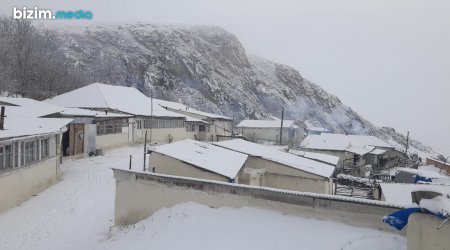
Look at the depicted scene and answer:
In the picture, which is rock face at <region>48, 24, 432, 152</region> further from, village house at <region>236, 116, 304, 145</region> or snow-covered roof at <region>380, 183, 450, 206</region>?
snow-covered roof at <region>380, 183, 450, 206</region>

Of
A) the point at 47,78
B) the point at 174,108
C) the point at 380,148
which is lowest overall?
the point at 380,148

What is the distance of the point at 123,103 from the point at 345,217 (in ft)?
108

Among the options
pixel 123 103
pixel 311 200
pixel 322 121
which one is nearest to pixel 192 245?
pixel 311 200

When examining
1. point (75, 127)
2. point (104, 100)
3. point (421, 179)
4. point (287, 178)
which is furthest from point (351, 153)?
point (75, 127)

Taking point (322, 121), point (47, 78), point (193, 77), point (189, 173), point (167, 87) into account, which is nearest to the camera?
point (189, 173)

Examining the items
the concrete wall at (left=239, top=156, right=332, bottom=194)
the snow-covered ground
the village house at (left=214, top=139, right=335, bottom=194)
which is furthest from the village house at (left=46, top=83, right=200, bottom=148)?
the concrete wall at (left=239, top=156, right=332, bottom=194)

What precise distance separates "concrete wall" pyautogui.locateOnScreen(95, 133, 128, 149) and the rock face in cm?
4849

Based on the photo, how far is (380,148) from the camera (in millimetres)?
53562

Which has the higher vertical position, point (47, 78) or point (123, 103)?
point (47, 78)

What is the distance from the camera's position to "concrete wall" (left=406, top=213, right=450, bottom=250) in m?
5.66

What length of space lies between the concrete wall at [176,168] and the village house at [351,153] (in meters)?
28.8

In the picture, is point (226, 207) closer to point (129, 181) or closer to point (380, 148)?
point (129, 181)

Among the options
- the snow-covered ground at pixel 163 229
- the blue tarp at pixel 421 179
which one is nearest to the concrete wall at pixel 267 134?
the blue tarp at pixel 421 179

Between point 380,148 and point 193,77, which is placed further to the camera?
point 193,77
